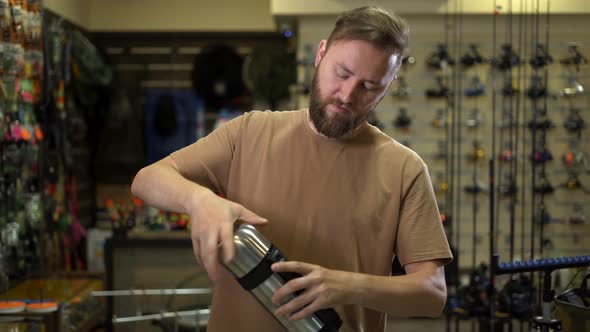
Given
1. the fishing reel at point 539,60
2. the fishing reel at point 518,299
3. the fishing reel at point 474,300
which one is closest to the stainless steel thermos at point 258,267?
the fishing reel at point 518,299

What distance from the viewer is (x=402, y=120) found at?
253 inches

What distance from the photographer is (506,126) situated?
21.0 feet

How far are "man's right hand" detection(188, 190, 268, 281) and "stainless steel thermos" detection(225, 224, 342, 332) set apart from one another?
0.02 metres

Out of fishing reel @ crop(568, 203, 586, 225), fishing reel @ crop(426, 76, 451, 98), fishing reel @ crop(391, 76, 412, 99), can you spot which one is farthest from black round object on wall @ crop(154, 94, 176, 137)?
fishing reel @ crop(568, 203, 586, 225)

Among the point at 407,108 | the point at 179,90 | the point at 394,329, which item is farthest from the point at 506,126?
the point at 179,90

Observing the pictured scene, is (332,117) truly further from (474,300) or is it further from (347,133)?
(474,300)

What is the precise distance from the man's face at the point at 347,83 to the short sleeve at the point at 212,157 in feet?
0.62

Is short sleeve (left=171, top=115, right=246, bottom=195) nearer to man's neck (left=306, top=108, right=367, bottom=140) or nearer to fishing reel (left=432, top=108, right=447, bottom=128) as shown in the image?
man's neck (left=306, top=108, right=367, bottom=140)

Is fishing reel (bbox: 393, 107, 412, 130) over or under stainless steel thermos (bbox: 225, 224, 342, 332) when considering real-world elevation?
Answer: under

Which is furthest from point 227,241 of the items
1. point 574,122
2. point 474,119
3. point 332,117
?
point 574,122

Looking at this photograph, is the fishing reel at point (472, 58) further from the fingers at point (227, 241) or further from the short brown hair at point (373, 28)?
the fingers at point (227, 241)

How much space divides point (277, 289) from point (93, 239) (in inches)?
213

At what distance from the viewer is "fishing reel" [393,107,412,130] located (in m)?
6.43

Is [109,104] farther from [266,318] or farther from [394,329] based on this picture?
[266,318]
